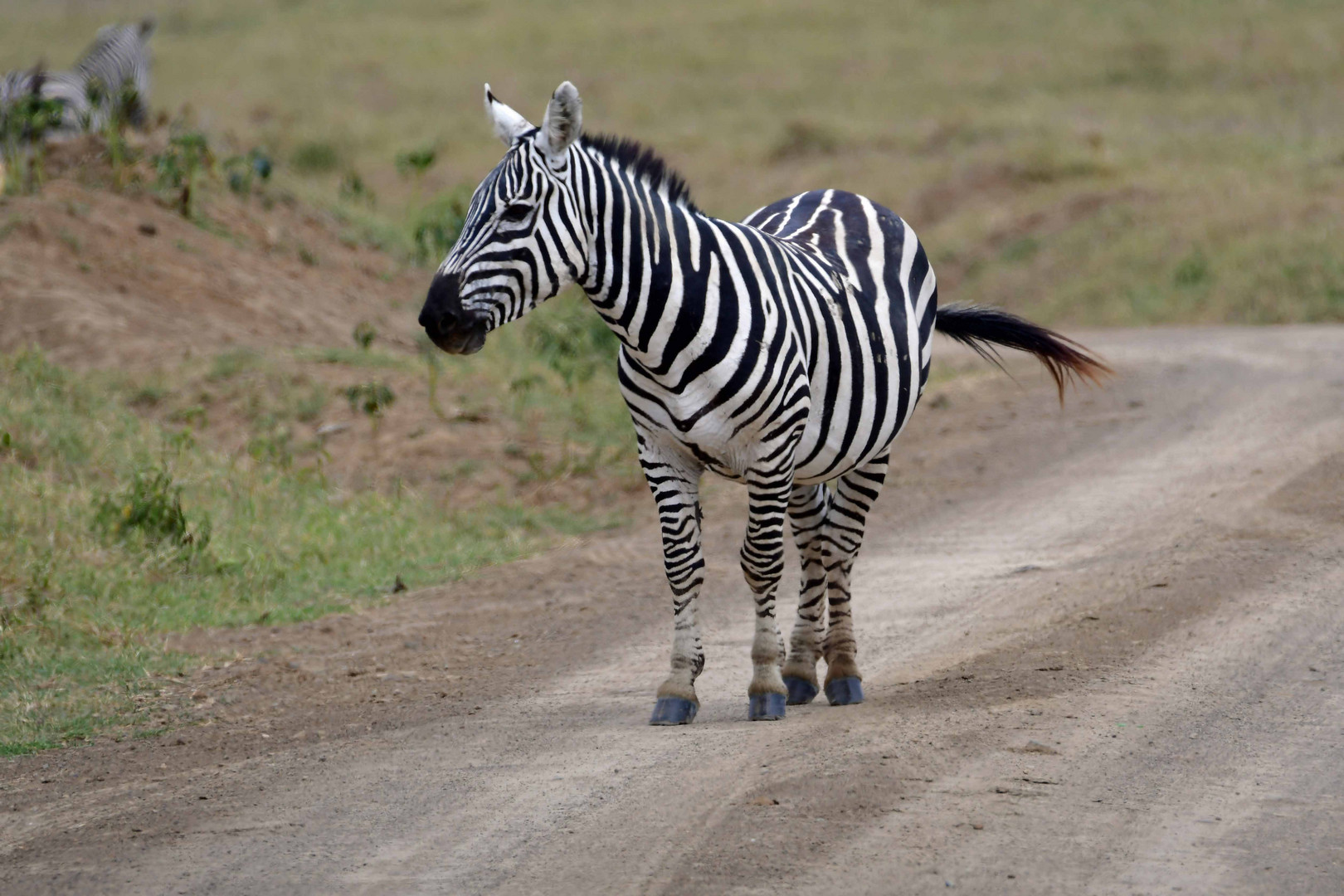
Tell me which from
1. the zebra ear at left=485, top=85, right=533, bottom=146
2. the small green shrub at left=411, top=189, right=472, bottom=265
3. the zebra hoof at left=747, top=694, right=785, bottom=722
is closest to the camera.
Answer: the zebra ear at left=485, top=85, right=533, bottom=146

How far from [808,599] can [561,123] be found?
2102 millimetres

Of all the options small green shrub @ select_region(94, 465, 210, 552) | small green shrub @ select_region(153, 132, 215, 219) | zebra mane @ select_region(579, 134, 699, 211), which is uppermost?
small green shrub @ select_region(153, 132, 215, 219)

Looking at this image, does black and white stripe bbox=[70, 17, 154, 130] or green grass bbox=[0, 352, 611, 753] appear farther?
black and white stripe bbox=[70, 17, 154, 130]

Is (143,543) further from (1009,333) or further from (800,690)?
(1009,333)

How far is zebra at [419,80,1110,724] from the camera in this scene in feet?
14.5

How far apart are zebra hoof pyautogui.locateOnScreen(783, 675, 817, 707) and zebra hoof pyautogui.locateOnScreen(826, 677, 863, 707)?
0.13 m

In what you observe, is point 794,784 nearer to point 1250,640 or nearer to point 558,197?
point 558,197

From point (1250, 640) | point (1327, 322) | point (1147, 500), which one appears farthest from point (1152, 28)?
point (1250, 640)

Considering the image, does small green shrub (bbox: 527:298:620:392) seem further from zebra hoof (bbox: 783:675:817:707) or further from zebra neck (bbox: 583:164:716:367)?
zebra neck (bbox: 583:164:716:367)

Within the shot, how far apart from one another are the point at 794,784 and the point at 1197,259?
1401cm

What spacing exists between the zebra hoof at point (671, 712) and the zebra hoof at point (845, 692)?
626 millimetres

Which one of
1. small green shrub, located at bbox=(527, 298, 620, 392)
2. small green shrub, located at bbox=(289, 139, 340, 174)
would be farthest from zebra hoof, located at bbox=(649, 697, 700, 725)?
small green shrub, located at bbox=(289, 139, 340, 174)

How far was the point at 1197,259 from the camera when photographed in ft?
53.9

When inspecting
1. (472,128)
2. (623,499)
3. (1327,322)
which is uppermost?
(472,128)
